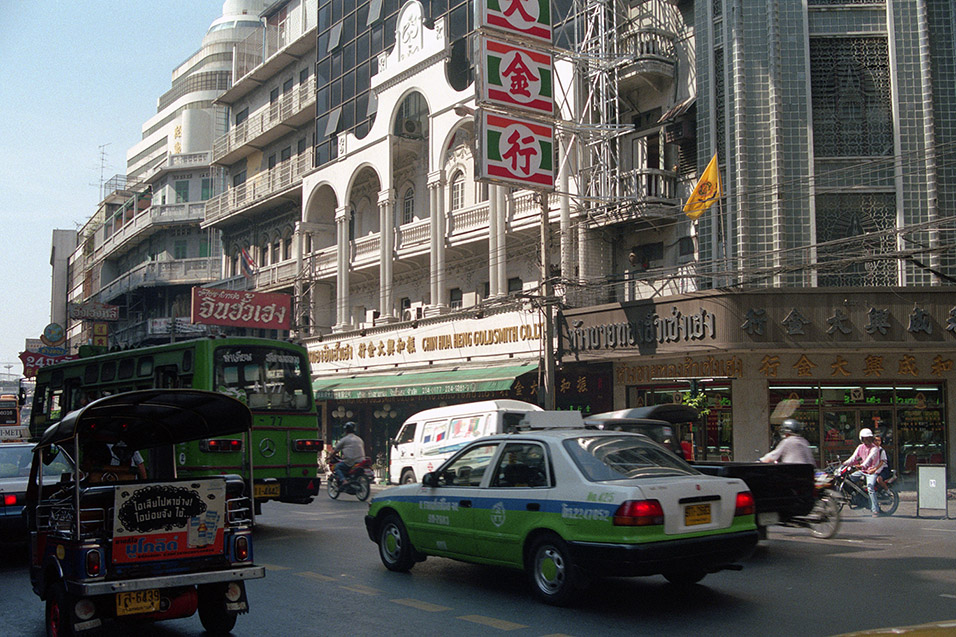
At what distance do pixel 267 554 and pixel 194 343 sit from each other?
448 centimetres

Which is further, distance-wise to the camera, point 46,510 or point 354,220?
point 354,220

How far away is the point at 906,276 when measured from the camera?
20031mm

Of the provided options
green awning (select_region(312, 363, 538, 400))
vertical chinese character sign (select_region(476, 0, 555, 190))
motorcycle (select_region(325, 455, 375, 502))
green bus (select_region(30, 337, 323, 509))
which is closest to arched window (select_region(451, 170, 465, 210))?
green awning (select_region(312, 363, 538, 400))

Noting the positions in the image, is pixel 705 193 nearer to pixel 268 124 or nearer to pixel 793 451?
pixel 793 451

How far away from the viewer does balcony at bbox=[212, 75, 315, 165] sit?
128ft

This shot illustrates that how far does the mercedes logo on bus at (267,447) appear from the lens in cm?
1418

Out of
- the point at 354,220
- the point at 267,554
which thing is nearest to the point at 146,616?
the point at 267,554

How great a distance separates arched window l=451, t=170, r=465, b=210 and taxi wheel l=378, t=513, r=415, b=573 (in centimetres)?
2060

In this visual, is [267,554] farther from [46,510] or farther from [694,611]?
[694,611]

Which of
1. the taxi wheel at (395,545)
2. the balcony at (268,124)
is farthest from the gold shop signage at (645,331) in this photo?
the balcony at (268,124)

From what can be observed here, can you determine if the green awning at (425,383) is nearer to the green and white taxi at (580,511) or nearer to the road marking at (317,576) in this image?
the road marking at (317,576)

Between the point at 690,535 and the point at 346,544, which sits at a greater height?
the point at 690,535

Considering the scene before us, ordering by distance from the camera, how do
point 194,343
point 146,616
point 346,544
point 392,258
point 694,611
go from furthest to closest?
point 392,258 → point 194,343 → point 346,544 → point 694,611 → point 146,616

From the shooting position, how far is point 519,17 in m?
22.0
